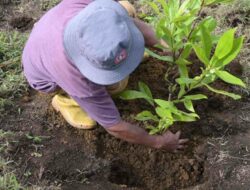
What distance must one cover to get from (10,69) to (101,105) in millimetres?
1024

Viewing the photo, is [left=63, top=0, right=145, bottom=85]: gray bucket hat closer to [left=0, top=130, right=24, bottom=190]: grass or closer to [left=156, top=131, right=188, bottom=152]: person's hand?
[left=156, top=131, right=188, bottom=152]: person's hand

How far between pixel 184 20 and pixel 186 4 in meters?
0.09

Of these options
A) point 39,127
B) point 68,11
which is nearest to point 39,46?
point 68,11

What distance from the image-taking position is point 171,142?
95.7 inches

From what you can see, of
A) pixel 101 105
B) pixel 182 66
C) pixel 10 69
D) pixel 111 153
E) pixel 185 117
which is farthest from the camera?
pixel 10 69

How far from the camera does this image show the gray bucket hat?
6.09 feet

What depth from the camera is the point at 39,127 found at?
2.63m

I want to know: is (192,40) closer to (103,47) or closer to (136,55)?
(136,55)

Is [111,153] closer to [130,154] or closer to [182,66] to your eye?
[130,154]

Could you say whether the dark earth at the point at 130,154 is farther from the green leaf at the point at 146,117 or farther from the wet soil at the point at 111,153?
the green leaf at the point at 146,117

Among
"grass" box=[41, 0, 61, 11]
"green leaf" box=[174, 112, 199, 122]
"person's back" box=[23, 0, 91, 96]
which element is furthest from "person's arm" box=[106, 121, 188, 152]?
"grass" box=[41, 0, 61, 11]

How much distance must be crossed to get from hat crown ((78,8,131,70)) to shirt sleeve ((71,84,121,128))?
0.74ft

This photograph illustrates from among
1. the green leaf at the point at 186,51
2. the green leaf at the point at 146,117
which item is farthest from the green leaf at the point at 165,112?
the green leaf at the point at 186,51

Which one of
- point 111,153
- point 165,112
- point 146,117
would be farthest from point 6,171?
point 165,112
